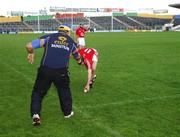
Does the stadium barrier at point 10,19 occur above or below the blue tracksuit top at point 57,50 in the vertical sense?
below

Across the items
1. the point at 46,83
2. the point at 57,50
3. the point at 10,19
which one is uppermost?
the point at 57,50

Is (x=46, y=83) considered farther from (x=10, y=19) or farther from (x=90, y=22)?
(x=90, y=22)

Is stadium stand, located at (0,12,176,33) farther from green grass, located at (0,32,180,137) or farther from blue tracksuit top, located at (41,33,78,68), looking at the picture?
blue tracksuit top, located at (41,33,78,68)

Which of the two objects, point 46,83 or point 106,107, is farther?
point 106,107

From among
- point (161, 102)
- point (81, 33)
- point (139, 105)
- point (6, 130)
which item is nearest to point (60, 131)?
point (6, 130)

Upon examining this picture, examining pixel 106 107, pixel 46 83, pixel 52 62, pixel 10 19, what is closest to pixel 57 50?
pixel 52 62

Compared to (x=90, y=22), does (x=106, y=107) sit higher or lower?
higher

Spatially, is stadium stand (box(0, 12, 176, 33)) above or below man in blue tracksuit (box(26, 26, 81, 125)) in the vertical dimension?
below

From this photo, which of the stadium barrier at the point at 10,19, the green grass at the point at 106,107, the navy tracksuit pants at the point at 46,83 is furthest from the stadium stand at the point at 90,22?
the navy tracksuit pants at the point at 46,83

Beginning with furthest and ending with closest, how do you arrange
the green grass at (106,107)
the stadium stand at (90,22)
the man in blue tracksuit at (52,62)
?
the stadium stand at (90,22) < the man in blue tracksuit at (52,62) < the green grass at (106,107)

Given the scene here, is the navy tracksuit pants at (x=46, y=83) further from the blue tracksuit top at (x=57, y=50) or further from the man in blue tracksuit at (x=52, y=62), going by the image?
the blue tracksuit top at (x=57, y=50)

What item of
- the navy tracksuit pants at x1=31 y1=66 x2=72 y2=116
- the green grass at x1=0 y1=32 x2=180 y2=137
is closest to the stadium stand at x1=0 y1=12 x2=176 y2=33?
the green grass at x1=0 y1=32 x2=180 y2=137

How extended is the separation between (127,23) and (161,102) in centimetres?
10197

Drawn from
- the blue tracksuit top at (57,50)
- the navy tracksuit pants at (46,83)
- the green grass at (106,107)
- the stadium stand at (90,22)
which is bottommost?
the stadium stand at (90,22)
